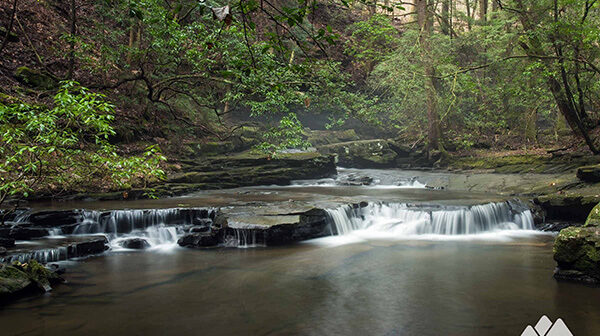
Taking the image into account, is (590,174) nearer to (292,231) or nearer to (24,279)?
(292,231)

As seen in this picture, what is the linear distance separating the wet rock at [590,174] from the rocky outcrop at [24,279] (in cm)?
1383

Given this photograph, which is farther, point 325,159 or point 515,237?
point 325,159

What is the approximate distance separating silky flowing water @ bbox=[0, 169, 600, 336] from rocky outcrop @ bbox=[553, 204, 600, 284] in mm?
279

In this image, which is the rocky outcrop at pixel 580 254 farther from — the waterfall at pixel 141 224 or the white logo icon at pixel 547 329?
the waterfall at pixel 141 224

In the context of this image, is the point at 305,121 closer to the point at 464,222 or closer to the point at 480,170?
the point at 480,170

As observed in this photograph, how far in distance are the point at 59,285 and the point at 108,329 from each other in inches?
83.4

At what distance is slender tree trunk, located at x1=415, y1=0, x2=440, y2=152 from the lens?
16484 millimetres

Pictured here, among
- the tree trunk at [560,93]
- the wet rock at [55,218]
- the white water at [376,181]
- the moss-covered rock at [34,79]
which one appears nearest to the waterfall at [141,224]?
the wet rock at [55,218]

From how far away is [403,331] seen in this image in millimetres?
5266

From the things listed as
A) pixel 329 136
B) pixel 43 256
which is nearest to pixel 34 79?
pixel 43 256

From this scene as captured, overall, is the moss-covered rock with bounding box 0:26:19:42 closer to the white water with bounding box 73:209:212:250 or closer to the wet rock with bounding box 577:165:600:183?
the white water with bounding box 73:209:212:250

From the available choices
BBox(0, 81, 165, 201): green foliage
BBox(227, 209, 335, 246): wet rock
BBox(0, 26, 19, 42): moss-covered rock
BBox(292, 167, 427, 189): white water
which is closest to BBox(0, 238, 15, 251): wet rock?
BBox(0, 81, 165, 201): green foliage

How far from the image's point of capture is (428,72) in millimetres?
17453

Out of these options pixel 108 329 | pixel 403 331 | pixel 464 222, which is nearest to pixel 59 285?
pixel 108 329
